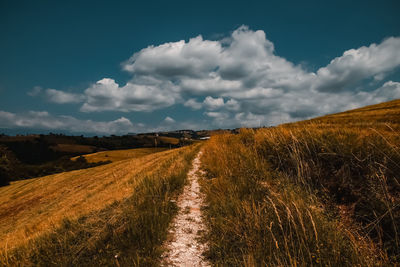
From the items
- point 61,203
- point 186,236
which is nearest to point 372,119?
point 186,236

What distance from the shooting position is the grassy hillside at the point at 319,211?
2.37m

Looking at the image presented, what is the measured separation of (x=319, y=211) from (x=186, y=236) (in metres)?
2.59

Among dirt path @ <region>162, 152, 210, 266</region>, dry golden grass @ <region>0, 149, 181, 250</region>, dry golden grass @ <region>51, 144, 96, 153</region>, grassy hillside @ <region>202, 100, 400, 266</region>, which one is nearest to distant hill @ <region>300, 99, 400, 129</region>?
grassy hillside @ <region>202, 100, 400, 266</region>

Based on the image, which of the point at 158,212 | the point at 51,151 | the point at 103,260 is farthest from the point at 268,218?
the point at 51,151

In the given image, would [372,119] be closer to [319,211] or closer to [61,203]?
[319,211]

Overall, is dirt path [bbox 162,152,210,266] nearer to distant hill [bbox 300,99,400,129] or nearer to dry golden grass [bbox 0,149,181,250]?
dry golden grass [bbox 0,149,181,250]

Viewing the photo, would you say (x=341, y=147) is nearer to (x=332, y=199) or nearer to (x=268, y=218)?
(x=332, y=199)

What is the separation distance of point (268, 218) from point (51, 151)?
368 ft

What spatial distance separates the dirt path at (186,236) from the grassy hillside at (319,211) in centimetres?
28

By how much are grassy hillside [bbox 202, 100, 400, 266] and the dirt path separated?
0.28 meters

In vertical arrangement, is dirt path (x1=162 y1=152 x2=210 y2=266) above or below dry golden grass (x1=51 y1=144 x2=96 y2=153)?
above

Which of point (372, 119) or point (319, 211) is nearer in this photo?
point (319, 211)

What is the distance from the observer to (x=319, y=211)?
119 inches

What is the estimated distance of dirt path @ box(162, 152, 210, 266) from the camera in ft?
10.3
